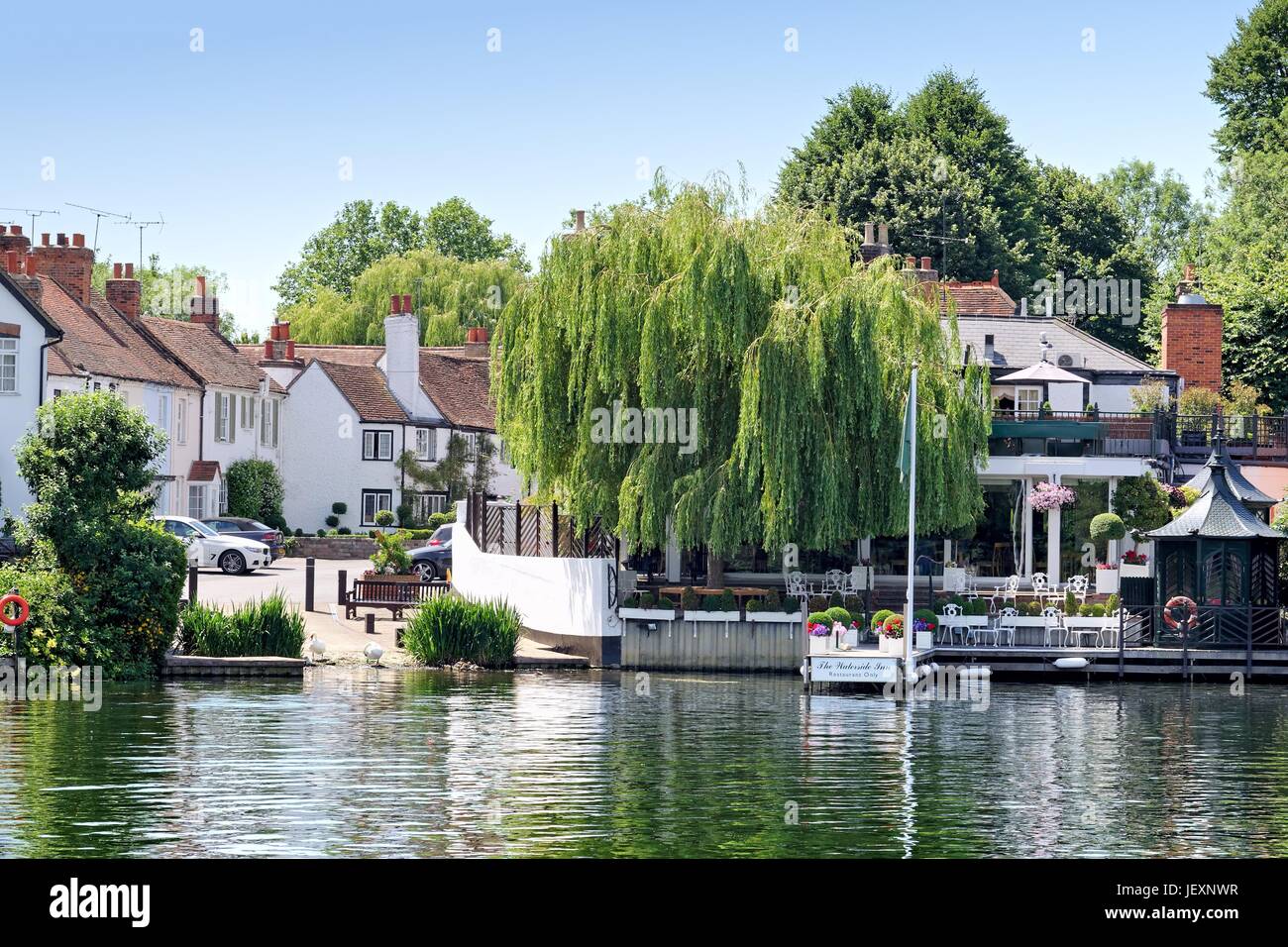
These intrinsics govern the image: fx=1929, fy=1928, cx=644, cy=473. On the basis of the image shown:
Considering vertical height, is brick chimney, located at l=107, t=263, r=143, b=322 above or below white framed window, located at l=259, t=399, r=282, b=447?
above

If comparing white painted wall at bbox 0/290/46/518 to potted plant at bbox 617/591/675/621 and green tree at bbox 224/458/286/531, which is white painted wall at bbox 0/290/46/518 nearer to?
green tree at bbox 224/458/286/531

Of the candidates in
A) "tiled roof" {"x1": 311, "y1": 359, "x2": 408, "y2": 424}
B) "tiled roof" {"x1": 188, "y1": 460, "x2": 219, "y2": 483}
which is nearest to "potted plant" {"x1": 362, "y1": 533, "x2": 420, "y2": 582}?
"tiled roof" {"x1": 188, "y1": 460, "x2": 219, "y2": 483}

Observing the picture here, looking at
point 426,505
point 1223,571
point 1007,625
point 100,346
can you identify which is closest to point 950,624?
point 1007,625

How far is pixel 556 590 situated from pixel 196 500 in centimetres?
2691

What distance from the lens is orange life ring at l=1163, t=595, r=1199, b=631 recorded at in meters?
38.6

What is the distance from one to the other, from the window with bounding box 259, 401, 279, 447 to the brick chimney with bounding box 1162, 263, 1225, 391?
30899mm

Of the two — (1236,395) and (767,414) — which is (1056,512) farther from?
(1236,395)

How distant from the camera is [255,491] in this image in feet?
215

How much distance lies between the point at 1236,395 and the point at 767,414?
24976 mm

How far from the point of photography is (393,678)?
36.5 meters

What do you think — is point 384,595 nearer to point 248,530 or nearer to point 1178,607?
point 248,530
